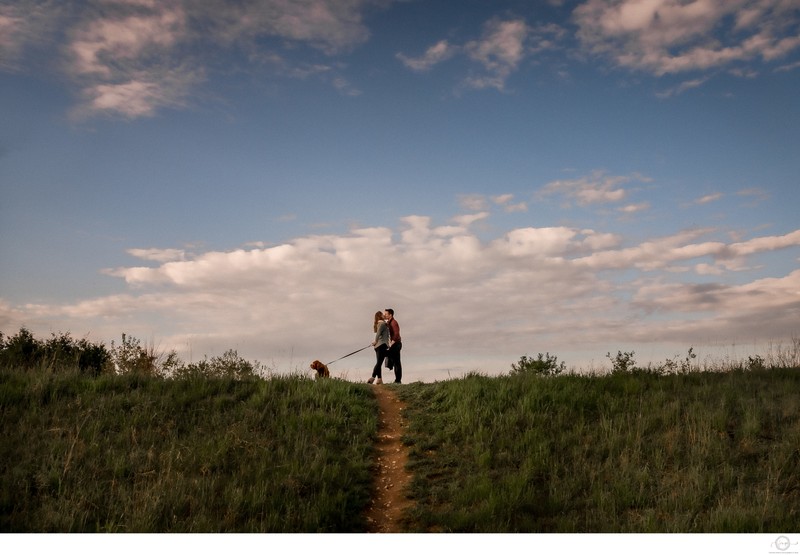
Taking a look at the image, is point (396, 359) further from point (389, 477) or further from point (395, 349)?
point (389, 477)

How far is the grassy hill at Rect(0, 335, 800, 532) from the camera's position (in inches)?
381

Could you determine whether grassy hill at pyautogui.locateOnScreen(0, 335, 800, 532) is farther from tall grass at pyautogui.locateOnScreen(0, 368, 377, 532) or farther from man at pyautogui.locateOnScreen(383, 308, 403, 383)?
man at pyautogui.locateOnScreen(383, 308, 403, 383)

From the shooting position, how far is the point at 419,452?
12.6 metres

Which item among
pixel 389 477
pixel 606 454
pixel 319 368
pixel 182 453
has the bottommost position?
pixel 389 477

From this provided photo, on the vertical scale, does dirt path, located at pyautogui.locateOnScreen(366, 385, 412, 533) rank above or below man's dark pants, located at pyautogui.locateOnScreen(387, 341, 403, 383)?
below

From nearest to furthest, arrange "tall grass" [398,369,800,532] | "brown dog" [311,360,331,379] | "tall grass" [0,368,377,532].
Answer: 1. "tall grass" [0,368,377,532]
2. "tall grass" [398,369,800,532]
3. "brown dog" [311,360,331,379]

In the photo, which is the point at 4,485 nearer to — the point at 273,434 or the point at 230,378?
the point at 273,434

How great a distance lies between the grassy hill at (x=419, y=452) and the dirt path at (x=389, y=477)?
0.25m

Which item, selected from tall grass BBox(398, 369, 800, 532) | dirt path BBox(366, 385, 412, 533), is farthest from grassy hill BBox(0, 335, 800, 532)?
dirt path BBox(366, 385, 412, 533)

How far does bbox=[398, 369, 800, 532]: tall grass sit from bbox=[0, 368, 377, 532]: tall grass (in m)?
1.62

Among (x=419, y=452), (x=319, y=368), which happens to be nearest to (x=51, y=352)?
(x=319, y=368)

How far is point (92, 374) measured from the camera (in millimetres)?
17062

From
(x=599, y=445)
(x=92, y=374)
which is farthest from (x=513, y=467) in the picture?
(x=92, y=374)

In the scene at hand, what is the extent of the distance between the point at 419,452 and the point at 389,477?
3.67ft
